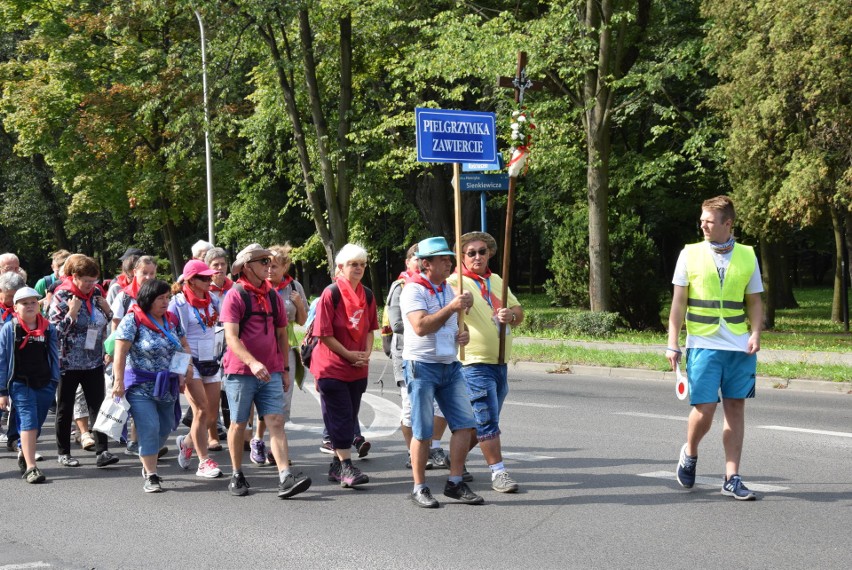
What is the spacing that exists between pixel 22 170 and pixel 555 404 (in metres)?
40.2

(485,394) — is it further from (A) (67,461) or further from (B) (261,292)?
(A) (67,461)

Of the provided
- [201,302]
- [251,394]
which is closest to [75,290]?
[201,302]

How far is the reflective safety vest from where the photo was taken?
22.5 feet

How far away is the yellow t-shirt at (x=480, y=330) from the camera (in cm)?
740

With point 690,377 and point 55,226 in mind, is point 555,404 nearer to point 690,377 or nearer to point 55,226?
point 690,377

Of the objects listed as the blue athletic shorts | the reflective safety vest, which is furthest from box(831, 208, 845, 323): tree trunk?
the blue athletic shorts

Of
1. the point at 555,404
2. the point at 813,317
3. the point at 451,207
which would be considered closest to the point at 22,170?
the point at 451,207

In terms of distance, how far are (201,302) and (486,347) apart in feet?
8.78

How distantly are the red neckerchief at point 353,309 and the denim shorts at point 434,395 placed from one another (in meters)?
0.83

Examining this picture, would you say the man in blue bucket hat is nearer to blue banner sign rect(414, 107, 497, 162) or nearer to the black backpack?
the black backpack

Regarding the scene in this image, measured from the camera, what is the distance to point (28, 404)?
8.64 meters

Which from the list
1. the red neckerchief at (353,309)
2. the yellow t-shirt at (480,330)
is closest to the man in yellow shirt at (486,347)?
the yellow t-shirt at (480,330)

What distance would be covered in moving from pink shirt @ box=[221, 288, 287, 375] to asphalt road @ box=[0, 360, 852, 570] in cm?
92

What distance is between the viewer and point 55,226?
47.8 m
